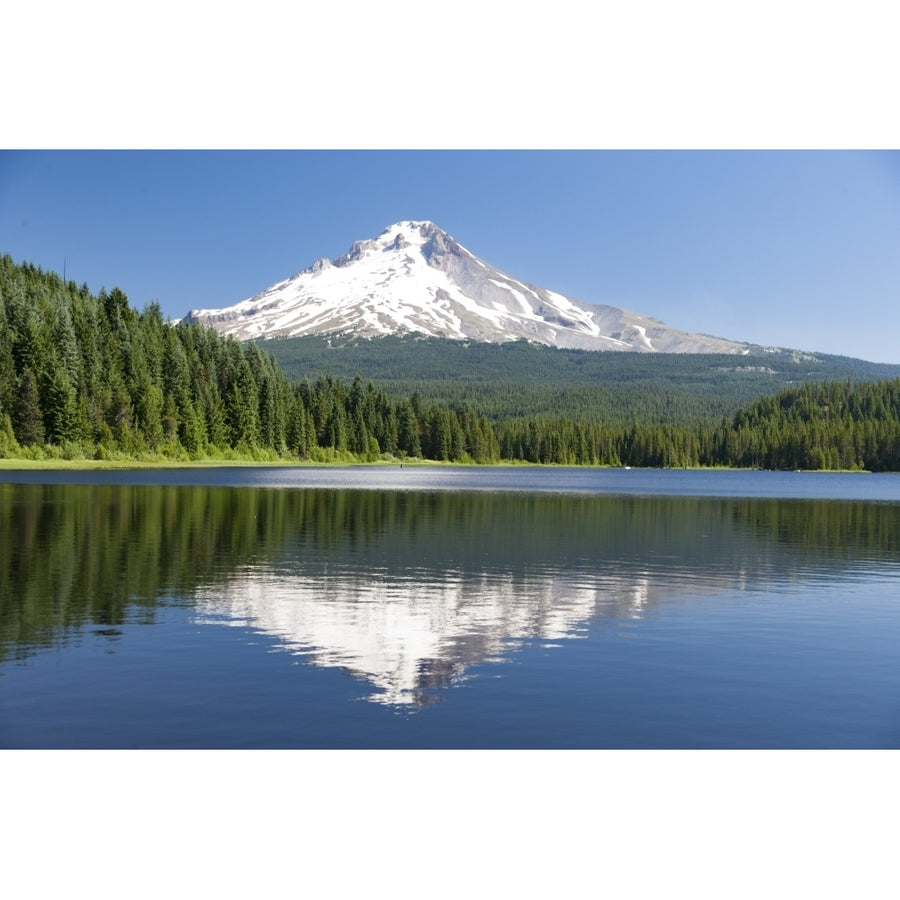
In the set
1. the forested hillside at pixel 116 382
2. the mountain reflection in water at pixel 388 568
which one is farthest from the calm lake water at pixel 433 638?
the forested hillside at pixel 116 382

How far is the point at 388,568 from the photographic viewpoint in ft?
109

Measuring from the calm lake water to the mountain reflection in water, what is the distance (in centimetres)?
13

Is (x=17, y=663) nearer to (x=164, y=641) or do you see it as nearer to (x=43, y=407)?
(x=164, y=641)

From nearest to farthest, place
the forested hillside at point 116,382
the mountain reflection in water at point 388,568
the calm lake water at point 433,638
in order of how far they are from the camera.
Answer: the calm lake water at point 433,638 < the mountain reflection in water at point 388,568 < the forested hillside at point 116,382

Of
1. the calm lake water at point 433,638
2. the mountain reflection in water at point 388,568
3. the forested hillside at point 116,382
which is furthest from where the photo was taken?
the forested hillside at point 116,382

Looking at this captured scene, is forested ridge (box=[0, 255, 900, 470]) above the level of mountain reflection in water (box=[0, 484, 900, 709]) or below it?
above

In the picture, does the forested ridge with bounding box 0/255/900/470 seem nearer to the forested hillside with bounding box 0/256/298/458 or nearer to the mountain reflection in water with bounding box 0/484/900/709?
the forested hillside with bounding box 0/256/298/458

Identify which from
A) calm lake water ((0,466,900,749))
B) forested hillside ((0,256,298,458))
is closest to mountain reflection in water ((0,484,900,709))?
calm lake water ((0,466,900,749))

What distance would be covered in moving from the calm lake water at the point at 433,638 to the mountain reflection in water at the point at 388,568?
13 centimetres

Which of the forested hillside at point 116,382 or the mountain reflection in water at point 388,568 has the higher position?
the forested hillside at point 116,382

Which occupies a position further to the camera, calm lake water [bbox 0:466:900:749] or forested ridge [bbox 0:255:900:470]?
forested ridge [bbox 0:255:900:470]

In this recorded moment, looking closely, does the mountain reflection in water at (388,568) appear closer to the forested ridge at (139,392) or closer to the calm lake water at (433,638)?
the calm lake water at (433,638)

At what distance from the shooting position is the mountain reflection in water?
21.6 m

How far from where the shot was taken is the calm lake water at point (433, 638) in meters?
15.4
